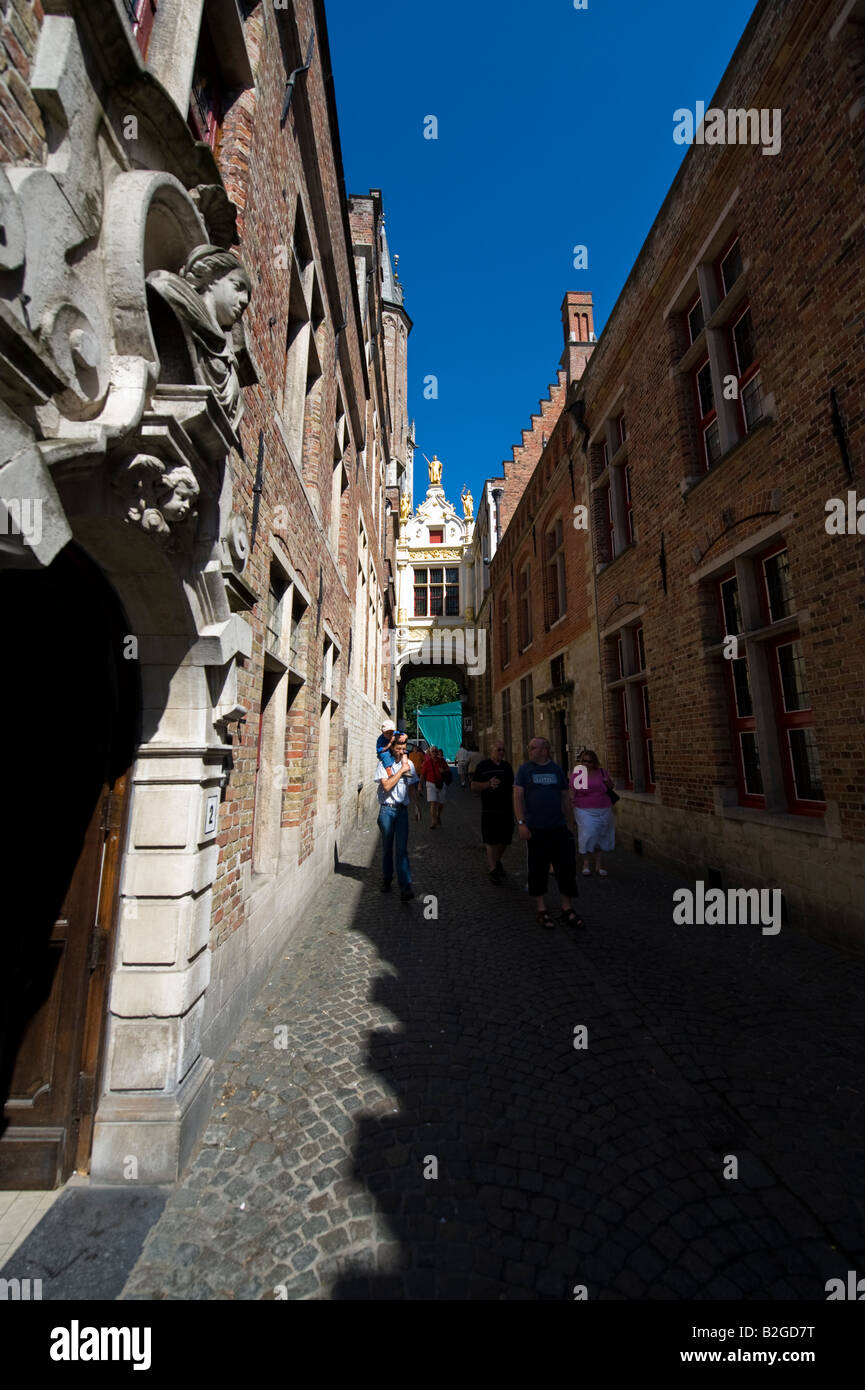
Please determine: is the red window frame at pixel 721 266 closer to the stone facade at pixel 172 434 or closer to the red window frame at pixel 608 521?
the red window frame at pixel 608 521

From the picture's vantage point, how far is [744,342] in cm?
634

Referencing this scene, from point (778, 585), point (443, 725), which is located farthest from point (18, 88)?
point (443, 725)

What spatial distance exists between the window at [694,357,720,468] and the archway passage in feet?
23.8

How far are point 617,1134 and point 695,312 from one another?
920 cm

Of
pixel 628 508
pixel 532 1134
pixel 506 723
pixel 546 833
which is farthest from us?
pixel 506 723

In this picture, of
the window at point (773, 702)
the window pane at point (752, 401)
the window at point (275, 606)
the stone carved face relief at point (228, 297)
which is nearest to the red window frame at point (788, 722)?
the window at point (773, 702)

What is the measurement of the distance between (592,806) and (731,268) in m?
6.85

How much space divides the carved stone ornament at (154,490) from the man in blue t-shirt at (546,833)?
372 cm

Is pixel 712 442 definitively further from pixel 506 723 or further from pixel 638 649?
pixel 506 723

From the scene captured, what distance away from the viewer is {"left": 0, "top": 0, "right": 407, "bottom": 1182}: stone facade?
1.47 meters

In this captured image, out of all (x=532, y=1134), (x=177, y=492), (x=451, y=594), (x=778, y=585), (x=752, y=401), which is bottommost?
(x=532, y=1134)
